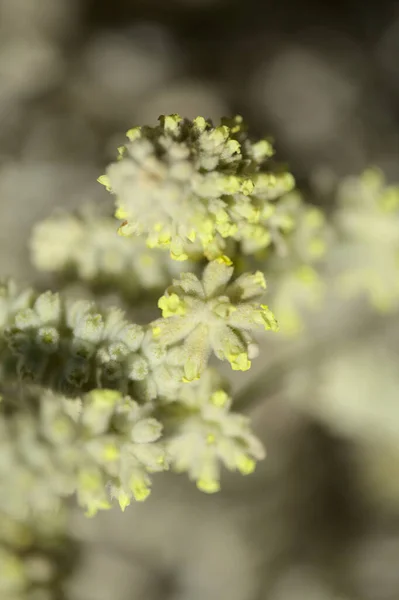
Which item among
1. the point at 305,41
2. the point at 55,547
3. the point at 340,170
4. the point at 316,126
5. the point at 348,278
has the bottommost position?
the point at 55,547

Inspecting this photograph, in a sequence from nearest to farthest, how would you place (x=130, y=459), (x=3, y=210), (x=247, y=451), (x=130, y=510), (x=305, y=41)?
1. (x=130, y=459)
2. (x=247, y=451)
3. (x=130, y=510)
4. (x=3, y=210)
5. (x=305, y=41)

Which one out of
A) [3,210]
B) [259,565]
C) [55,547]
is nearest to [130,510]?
[55,547]

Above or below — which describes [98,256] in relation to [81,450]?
above

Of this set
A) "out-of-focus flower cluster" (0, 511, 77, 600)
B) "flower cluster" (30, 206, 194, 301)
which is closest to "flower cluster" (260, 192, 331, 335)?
"flower cluster" (30, 206, 194, 301)

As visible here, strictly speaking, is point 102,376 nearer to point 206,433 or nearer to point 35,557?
point 206,433

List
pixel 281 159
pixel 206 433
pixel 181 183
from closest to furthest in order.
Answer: pixel 181 183, pixel 206 433, pixel 281 159

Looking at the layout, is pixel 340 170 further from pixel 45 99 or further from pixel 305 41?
pixel 45 99

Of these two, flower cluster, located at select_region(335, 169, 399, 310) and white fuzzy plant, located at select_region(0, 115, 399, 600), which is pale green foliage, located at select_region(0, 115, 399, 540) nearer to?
white fuzzy plant, located at select_region(0, 115, 399, 600)

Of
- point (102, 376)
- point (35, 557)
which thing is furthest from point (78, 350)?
point (35, 557)
